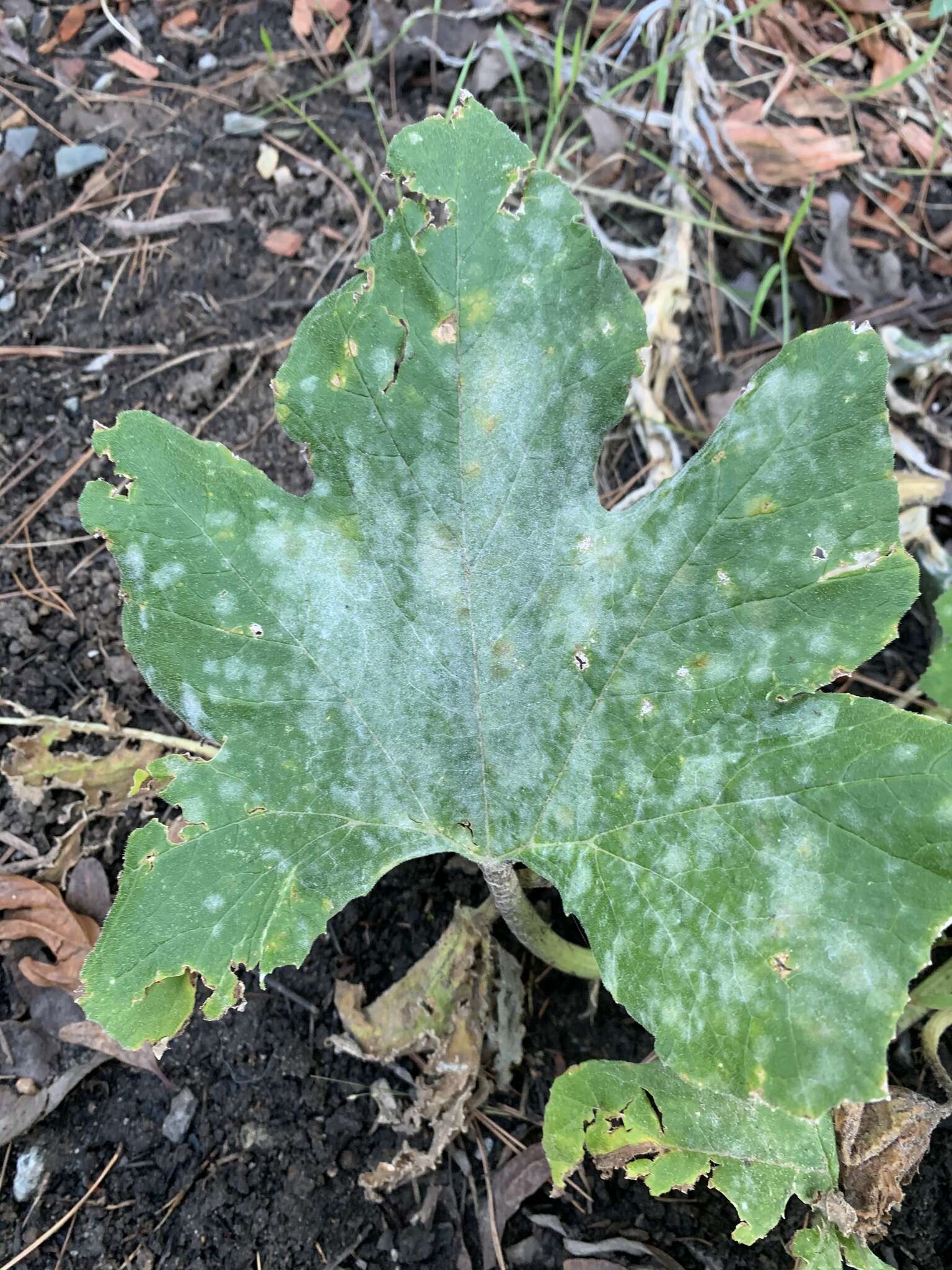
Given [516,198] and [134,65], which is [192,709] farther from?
[134,65]

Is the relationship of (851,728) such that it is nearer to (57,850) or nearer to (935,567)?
(935,567)

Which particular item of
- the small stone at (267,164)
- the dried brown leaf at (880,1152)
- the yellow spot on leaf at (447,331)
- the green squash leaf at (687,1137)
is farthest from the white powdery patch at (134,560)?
the small stone at (267,164)

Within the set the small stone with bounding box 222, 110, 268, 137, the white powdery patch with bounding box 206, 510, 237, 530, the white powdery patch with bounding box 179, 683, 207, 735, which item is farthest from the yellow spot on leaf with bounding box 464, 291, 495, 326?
the small stone with bounding box 222, 110, 268, 137

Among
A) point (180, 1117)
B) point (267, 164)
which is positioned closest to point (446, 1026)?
point (180, 1117)

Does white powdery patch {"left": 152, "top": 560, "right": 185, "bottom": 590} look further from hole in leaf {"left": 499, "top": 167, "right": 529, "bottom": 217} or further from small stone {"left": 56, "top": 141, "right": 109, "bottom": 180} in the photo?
small stone {"left": 56, "top": 141, "right": 109, "bottom": 180}

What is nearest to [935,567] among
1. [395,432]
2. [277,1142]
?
[395,432]
